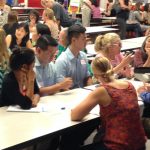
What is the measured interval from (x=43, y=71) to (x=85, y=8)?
6.72 m

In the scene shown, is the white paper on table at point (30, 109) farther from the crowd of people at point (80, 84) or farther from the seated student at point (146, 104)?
the seated student at point (146, 104)

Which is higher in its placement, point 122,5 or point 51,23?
point 122,5

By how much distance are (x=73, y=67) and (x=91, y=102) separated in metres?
1.41

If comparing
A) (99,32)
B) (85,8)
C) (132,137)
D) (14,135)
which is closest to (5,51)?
(14,135)

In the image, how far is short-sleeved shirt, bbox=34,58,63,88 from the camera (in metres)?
3.59

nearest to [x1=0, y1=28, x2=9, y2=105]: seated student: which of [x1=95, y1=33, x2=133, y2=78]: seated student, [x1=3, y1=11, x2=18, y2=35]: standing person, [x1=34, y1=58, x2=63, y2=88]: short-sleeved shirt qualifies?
[x1=34, y1=58, x2=63, y2=88]: short-sleeved shirt

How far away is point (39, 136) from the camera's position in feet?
7.94

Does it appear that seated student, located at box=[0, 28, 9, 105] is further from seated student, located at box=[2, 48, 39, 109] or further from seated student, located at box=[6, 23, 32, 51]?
seated student, located at box=[6, 23, 32, 51]

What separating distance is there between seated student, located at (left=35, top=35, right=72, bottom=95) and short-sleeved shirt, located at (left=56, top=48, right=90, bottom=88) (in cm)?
18

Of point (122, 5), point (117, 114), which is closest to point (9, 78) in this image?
point (117, 114)

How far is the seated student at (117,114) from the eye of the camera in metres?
2.60

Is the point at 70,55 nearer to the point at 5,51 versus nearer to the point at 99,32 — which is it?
the point at 5,51

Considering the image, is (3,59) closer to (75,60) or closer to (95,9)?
(75,60)

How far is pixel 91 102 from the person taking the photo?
2648 millimetres
